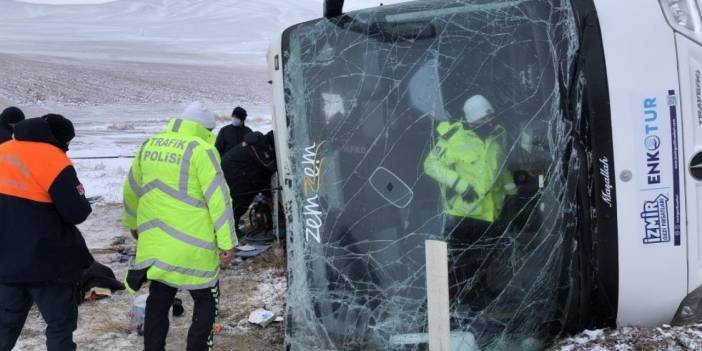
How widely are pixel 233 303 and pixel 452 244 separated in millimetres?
2527

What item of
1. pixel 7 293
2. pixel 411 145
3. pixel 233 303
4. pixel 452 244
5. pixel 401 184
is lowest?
pixel 233 303

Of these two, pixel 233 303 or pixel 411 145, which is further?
pixel 233 303

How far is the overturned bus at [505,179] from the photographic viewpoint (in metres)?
2.87

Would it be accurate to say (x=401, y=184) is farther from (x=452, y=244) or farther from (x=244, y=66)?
(x=244, y=66)

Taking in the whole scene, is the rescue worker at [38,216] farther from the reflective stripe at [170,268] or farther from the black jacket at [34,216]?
the reflective stripe at [170,268]

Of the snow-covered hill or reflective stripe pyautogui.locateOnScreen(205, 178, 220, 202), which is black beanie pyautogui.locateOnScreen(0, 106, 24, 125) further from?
the snow-covered hill

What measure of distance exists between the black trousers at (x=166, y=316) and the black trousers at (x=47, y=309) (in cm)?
41

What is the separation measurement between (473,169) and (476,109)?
11.7 inches

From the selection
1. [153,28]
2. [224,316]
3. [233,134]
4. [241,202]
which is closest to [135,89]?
[233,134]

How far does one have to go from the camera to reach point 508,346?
298cm

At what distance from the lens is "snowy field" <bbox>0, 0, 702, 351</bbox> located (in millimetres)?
4328

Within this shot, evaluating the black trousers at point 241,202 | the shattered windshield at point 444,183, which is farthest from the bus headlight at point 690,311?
the black trousers at point 241,202

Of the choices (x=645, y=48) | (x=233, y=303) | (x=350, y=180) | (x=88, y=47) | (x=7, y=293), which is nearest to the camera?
(x=645, y=48)


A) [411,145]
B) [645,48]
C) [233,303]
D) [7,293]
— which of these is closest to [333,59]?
[411,145]
